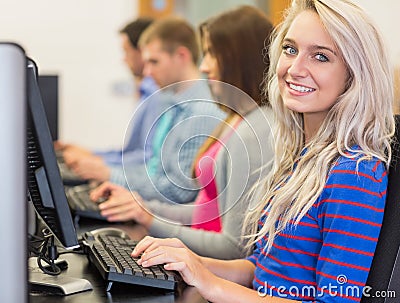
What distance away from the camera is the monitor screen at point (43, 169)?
1091 millimetres

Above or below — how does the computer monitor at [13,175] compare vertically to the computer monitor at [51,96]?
above

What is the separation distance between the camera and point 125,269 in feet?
4.31

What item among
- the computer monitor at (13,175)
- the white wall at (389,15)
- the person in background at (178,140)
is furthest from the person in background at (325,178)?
the white wall at (389,15)

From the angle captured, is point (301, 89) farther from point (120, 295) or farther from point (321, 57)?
point (120, 295)

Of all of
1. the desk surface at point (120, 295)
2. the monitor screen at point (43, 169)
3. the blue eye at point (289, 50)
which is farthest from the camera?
the blue eye at point (289, 50)

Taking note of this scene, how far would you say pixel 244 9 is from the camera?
1.95 meters

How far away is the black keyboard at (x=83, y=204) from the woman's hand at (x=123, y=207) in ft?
0.08

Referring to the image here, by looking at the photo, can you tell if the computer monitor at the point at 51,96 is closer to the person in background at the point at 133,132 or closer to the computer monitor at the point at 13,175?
the person in background at the point at 133,132

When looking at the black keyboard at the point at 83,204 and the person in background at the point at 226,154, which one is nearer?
the person in background at the point at 226,154

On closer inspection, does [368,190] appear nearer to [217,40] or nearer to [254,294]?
[254,294]

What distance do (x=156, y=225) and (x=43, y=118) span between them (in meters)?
0.80

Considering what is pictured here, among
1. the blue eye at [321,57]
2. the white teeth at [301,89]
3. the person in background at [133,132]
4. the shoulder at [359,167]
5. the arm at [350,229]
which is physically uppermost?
the blue eye at [321,57]

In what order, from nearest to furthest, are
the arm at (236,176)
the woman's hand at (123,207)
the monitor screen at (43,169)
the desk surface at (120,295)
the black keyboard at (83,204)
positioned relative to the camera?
1. the monitor screen at (43,169)
2. the desk surface at (120,295)
3. the arm at (236,176)
4. the woman's hand at (123,207)
5. the black keyboard at (83,204)

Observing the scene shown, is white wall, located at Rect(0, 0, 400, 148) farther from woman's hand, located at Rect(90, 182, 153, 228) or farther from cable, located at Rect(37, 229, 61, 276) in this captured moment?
cable, located at Rect(37, 229, 61, 276)
